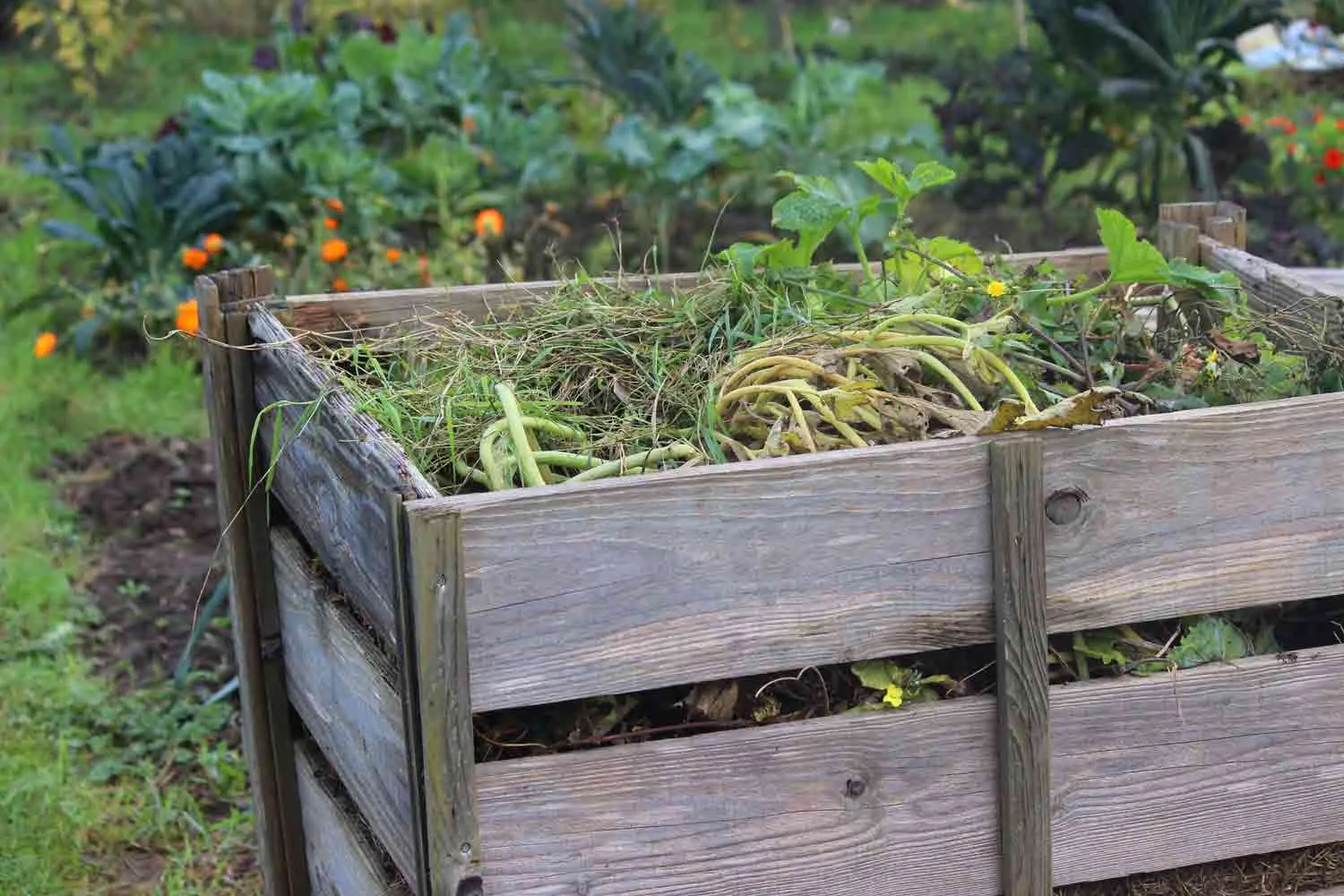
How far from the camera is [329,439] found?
182 centimetres

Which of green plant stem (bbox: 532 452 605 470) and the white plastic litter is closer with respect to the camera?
green plant stem (bbox: 532 452 605 470)

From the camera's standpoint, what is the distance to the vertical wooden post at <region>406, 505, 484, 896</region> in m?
1.45

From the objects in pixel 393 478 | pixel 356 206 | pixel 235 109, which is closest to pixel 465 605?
pixel 393 478

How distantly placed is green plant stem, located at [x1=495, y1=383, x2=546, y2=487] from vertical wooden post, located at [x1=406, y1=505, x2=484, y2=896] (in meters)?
0.27

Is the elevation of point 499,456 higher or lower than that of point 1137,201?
higher

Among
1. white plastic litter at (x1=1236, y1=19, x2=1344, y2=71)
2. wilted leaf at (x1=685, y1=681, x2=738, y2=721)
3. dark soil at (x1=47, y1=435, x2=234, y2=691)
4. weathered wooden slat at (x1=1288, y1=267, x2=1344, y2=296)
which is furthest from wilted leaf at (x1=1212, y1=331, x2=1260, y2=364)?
white plastic litter at (x1=1236, y1=19, x2=1344, y2=71)

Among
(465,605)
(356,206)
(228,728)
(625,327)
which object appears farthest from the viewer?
(356,206)

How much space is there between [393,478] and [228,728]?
7.24ft

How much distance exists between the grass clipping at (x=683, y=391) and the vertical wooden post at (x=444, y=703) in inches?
10.3

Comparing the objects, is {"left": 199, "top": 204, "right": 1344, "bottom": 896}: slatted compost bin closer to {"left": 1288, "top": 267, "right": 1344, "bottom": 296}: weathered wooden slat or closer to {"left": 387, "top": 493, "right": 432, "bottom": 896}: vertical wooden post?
{"left": 387, "top": 493, "right": 432, "bottom": 896}: vertical wooden post

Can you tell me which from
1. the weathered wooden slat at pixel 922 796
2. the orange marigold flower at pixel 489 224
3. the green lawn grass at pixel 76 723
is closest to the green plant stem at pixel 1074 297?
the weathered wooden slat at pixel 922 796

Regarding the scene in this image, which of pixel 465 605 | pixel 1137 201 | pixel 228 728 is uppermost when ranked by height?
pixel 465 605

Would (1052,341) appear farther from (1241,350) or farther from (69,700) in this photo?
(69,700)

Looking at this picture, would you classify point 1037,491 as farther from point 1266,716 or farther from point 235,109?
point 235,109
